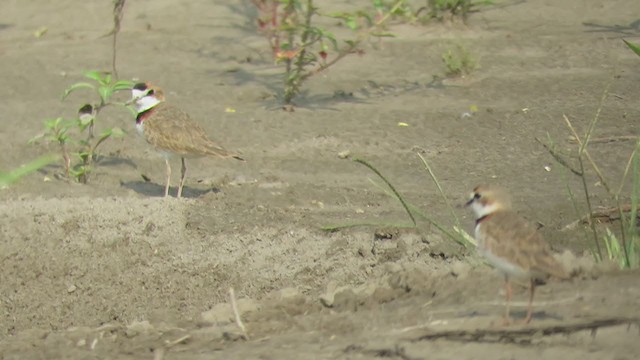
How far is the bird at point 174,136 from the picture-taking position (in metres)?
8.62

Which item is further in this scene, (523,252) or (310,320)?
(310,320)

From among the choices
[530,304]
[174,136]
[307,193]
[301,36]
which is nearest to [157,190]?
[174,136]

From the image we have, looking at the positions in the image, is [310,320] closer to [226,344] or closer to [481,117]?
[226,344]

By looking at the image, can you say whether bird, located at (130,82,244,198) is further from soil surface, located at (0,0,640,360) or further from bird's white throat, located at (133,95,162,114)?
soil surface, located at (0,0,640,360)

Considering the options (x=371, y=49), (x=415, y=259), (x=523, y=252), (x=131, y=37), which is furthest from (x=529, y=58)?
(x=523, y=252)

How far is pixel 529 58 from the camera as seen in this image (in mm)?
11273

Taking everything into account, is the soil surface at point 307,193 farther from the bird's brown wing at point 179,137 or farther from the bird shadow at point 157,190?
the bird's brown wing at point 179,137

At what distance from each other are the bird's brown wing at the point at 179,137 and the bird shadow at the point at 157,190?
10.8 inches

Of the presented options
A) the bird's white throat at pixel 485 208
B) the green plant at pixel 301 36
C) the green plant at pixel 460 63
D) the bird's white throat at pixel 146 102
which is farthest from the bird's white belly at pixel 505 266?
the green plant at pixel 460 63

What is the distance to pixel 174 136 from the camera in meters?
8.64

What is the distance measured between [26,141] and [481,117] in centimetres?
353

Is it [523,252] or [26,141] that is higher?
[523,252]

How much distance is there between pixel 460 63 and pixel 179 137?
302 centimetres

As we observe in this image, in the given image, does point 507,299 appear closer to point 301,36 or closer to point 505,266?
point 505,266
